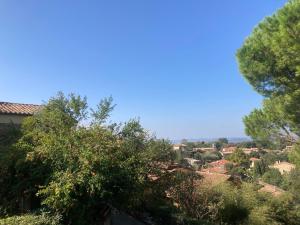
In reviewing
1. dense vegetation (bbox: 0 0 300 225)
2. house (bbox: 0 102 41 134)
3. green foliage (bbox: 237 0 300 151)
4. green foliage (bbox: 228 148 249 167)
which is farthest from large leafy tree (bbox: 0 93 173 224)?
green foliage (bbox: 228 148 249 167)

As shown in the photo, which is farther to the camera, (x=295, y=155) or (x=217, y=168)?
(x=217, y=168)

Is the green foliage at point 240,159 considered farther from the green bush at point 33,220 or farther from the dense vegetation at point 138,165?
the green bush at point 33,220

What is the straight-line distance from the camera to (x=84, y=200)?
8641mm

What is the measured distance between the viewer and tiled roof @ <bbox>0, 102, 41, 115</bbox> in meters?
19.3

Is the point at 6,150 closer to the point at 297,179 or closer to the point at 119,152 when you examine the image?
the point at 119,152

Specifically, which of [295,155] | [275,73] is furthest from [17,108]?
[295,155]

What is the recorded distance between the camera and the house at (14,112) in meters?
19.0

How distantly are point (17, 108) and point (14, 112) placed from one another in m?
0.98

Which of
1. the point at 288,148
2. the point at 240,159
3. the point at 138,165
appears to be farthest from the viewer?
the point at 240,159

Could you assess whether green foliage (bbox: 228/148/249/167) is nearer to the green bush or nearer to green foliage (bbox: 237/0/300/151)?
green foliage (bbox: 237/0/300/151)

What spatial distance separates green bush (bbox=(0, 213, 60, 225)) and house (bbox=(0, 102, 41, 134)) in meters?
11.7

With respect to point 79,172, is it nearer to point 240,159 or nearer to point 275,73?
point 275,73

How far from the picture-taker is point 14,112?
Result: 1939cm

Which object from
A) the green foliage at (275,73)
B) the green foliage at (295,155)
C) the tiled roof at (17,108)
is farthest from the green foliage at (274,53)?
the tiled roof at (17,108)
